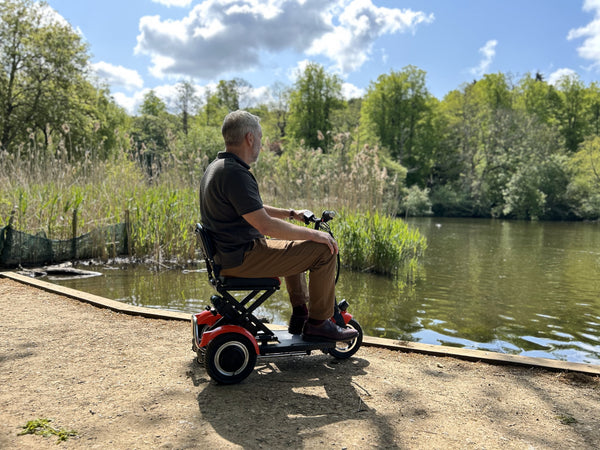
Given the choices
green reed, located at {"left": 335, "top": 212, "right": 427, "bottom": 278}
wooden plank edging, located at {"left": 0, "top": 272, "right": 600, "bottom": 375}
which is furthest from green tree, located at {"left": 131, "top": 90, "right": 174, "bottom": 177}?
wooden plank edging, located at {"left": 0, "top": 272, "right": 600, "bottom": 375}

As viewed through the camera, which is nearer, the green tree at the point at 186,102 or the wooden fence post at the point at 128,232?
the wooden fence post at the point at 128,232

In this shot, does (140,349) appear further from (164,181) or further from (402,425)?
(164,181)

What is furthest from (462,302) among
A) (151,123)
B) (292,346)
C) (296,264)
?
(151,123)

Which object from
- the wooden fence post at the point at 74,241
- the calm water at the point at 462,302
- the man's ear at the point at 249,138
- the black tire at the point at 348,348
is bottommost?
the calm water at the point at 462,302

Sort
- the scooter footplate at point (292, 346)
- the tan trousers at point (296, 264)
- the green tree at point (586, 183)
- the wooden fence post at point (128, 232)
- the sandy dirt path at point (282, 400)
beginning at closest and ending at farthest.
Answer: the sandy dirt path at point (282, 400), the tan trousers at point (296, 264), the scooter footplate at point (292, 346), the wooden fence post at point (128, 232), the green tree at point (586, 183)

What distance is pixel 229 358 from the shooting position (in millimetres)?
2873

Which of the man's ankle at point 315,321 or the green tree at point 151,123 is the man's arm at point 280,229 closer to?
the man's ankle at point 315,321

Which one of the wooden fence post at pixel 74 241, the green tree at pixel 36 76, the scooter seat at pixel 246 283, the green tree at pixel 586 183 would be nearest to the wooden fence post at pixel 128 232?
the wooden fence post at pixel 74 241

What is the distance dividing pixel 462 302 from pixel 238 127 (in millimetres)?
5265

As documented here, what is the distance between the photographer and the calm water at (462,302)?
522 centimetres

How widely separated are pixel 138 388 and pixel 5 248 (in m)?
5.85

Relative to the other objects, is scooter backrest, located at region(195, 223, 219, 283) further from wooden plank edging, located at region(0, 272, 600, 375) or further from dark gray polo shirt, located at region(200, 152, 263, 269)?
wooden plank edging, located at region(0, 272, 600, 375)

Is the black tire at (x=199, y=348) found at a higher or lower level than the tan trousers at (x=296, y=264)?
lower

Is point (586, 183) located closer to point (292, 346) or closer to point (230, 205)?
point (292, 346)
